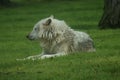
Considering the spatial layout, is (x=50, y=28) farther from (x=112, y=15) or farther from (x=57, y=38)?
(x=112, y=15)

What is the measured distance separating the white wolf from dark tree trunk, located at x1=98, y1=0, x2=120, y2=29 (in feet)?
32.3

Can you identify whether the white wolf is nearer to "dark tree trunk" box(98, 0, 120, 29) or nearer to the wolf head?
the wolf head

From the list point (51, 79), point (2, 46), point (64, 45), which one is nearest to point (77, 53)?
point (64, 45)

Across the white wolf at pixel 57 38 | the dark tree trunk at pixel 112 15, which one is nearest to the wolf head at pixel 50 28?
the white wolf at pixel 57 38

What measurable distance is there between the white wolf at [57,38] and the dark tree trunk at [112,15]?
985 centimetres

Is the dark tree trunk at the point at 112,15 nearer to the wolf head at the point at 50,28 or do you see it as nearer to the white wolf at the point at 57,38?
the white wolf at the point at 57,38

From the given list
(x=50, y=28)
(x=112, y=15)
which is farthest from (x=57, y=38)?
(x=112, y=15)

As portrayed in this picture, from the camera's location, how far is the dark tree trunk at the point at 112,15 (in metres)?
25.2

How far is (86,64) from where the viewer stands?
12.7 metres

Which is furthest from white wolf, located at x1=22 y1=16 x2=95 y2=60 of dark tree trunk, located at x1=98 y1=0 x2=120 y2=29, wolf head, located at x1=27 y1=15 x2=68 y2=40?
dark tree trunk, located at x1=98 y1=0 x2=120 y2=29

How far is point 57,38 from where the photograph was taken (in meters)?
15.4

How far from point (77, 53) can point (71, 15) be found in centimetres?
2372

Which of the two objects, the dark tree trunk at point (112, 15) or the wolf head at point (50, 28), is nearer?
the wolf head at point (50, 28)

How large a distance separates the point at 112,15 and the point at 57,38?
34.4 ft
